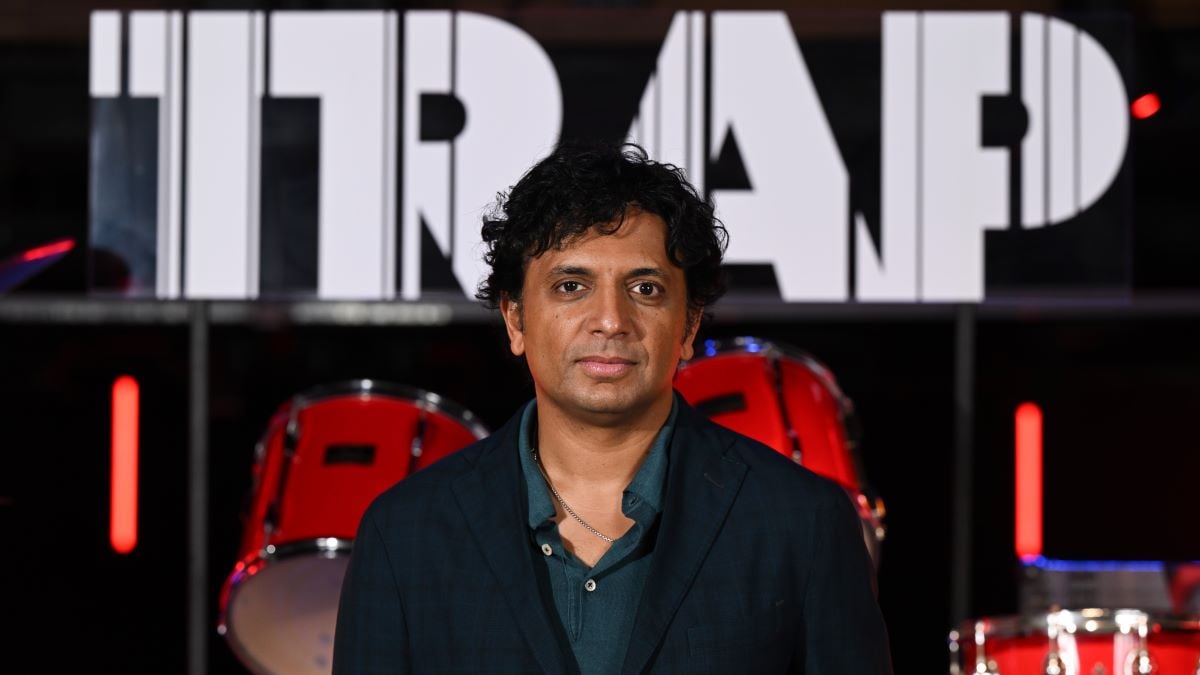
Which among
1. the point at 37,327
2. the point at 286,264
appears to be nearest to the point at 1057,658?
the point at 286,264

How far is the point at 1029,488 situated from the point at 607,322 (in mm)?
2889

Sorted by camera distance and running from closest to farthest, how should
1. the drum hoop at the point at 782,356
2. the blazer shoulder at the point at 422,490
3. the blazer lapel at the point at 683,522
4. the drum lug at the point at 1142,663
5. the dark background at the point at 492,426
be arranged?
the blazer lapel at the point at 683,522 → the blazer shoulder at the point at 422,490 → the drum lug at the point at 1142,663 → the drum hoop at the point at 782,356 → the dark background at the point at 492,426

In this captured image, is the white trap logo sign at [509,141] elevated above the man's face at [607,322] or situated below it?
above

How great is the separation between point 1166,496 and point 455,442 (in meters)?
2.50

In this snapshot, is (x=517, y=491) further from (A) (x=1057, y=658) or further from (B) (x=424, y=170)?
(B) (x=424, y=170)

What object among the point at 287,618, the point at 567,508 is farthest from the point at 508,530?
the point at 287,618

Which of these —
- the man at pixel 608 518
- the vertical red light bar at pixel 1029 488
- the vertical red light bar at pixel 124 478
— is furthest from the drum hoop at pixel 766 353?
the vertical red light bar at pixel 124 478

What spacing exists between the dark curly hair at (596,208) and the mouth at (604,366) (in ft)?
0.51

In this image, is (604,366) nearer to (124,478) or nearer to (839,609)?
(839,609)

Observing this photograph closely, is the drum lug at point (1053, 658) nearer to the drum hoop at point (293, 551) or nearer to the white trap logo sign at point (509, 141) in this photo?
the white trap logo sign at point (509, 141)

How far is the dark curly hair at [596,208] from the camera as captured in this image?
1.98 meters

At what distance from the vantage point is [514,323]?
6.90 ft

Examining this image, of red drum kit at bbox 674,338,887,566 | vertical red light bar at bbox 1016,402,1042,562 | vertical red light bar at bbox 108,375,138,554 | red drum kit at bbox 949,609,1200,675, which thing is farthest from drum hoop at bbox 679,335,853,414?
vertical red light bar at bbox 108,375,138,554

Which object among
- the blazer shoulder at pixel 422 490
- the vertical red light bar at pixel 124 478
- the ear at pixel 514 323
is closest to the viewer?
the blazer shoulder at pixel 422 490
